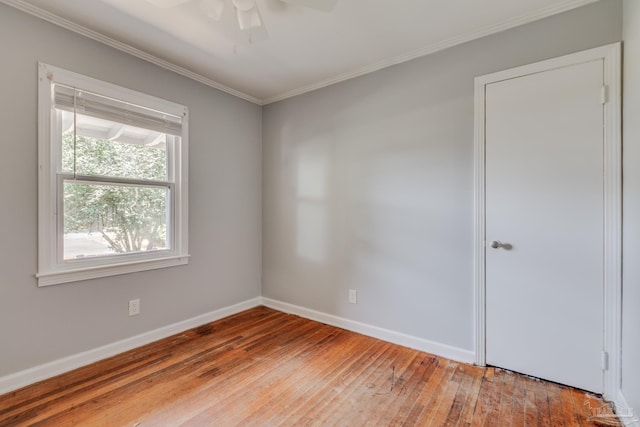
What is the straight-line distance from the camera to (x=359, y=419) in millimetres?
1652

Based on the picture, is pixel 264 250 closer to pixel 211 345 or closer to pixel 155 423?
pixel 211 345

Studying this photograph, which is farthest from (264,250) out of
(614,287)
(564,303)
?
(614,287)

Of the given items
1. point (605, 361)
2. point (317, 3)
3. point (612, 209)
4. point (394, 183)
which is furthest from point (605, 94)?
point (317, 3)

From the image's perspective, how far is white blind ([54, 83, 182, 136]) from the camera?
6.86 ft

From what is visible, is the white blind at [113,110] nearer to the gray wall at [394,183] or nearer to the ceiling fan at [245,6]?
the ceiling fan at [245,6]

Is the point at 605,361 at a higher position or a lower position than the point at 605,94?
lower

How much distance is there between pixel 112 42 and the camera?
227 centimetres

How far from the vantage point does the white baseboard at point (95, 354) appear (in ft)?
6.19

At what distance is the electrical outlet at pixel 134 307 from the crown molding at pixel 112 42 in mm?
2011

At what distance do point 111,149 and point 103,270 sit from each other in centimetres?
94

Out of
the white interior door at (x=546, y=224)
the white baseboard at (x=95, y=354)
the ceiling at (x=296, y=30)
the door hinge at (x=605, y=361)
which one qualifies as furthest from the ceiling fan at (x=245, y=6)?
the door hinge at (x=605, y=361)

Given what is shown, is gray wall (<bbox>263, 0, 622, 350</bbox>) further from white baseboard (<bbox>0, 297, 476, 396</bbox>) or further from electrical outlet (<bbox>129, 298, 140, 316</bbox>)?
electrical outlet (<bbox>129, 298, 140, 316</bbox>)

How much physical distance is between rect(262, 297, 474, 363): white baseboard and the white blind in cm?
211

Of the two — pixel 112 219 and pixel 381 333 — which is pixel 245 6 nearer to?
pixel 112 219
